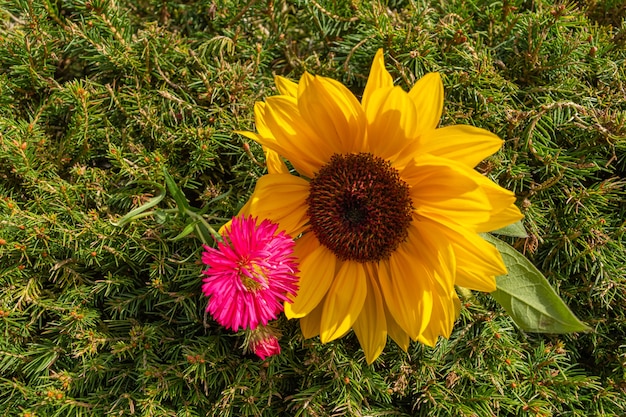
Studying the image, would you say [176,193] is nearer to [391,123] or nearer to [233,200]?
[233,200]

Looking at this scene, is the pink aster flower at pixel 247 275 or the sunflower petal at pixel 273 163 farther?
the sunflower petal at pixel 273 163

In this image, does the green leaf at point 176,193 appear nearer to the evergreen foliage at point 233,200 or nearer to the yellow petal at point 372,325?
the evergreen foliage at point 233,200

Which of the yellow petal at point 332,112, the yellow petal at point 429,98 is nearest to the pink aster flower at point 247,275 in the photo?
the yellow petal at point 332,112

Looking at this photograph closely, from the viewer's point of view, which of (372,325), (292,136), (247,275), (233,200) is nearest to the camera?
(247,275)

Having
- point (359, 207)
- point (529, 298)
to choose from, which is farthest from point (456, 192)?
point (529, 298)

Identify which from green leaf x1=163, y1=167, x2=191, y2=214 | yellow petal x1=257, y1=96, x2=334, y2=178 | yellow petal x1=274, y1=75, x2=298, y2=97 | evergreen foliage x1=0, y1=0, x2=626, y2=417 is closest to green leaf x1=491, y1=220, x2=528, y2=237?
evergreen foliage x1=0, y1=0, x2=626, y2=417

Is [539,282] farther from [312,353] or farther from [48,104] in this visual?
[48,104]

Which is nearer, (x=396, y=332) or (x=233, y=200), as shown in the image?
(x=396, y=332)
